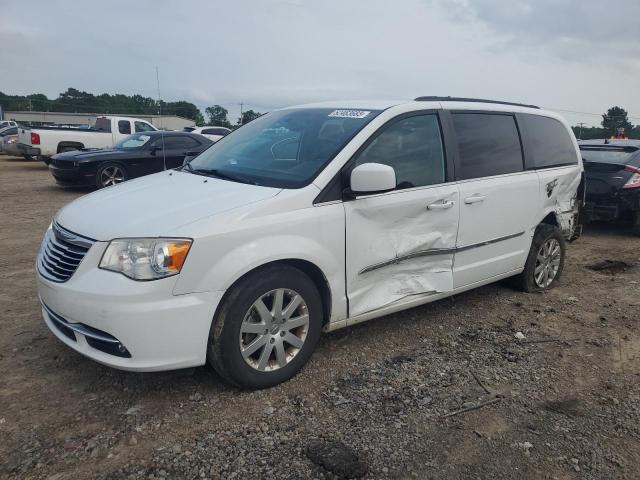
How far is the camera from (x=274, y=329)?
3.08 m

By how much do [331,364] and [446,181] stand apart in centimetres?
161

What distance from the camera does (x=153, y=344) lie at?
2.73 m

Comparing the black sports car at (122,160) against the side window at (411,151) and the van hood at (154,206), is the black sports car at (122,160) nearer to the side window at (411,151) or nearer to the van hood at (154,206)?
the van hood at (154,206)

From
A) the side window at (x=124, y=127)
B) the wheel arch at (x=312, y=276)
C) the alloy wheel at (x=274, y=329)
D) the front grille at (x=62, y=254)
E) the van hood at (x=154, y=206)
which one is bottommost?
the alloy wheel at (x=274, y=329)

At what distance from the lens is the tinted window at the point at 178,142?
11.5 meters

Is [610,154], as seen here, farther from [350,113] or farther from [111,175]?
[111,175]

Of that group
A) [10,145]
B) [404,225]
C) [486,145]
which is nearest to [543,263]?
[486,145]

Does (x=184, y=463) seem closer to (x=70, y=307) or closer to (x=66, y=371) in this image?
(x=70, y=307)

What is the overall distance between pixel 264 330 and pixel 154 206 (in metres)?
0.99

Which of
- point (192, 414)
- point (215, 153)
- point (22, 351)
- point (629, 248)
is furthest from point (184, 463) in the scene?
point (629, 248)

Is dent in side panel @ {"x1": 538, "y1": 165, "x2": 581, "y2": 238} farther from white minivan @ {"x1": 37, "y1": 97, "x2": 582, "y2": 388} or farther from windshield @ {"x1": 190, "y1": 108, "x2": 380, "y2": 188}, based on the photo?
windshield @ {"x1": 190, "y1": 108, "x2": 380, "y2": 188}

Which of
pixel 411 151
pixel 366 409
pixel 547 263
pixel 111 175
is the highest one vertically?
pixel 411 151

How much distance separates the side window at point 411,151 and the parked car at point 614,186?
185 inches

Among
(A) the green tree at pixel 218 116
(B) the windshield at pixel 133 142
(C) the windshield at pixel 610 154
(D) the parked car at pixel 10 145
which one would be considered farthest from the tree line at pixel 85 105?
(C) the windshield at pixel 610 154
